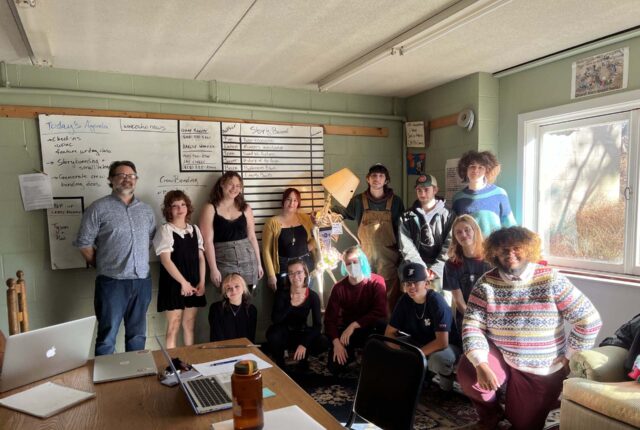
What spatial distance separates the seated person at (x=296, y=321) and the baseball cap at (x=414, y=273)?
852 millimetres

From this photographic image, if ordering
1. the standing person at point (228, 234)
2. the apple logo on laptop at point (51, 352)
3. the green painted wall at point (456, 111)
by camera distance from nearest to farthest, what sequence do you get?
the apple logo on laptop at point (51, 352)
the standing person at point (228, 234)
the green painted wall at point (456, 111)

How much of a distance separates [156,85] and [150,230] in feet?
4.15

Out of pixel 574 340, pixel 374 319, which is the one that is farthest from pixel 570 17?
pixel 374 319

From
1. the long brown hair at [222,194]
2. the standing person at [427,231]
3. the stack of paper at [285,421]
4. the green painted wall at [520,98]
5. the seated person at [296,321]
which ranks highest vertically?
the green painted wall at [520,98]

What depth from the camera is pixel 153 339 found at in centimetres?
381

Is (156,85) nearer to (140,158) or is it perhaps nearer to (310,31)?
(140,158)

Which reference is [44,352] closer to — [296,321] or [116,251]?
[116,251]

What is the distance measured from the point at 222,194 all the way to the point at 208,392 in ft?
7.97

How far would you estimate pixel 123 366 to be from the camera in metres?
1.76

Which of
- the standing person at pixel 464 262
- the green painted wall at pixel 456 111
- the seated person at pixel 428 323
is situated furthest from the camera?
the green painted wall at pixel 456 111

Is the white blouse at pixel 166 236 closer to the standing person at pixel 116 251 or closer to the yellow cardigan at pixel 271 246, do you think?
the standing person at pixel 116 251

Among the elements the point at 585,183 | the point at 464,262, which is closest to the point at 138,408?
the point at 464,262

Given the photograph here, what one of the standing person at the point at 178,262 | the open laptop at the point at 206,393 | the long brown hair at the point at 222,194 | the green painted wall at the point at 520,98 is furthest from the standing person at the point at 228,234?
the green painted wall at the point at 520,98

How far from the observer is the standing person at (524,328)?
235 centimetres
